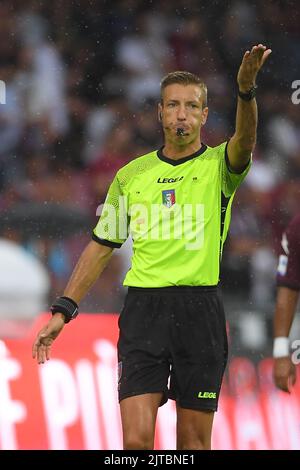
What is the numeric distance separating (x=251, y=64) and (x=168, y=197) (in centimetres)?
85

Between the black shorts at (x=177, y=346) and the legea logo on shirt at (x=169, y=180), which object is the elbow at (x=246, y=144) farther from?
the black shorts at (x=177, y=346)

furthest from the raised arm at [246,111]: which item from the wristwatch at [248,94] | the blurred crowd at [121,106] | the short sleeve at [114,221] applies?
the blurred crowd at [121,106]

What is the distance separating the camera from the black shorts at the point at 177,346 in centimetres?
534

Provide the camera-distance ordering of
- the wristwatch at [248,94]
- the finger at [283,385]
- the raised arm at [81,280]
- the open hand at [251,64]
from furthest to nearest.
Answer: the finger at [283,385]
the raised arm at [81,280]
the wristwatch at [248,94]
the open hand at [251,64]

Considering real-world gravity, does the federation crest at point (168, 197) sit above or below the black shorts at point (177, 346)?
above

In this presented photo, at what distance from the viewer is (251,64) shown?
16.3 feet

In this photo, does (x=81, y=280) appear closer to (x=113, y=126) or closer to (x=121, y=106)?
(x=113, y=126)

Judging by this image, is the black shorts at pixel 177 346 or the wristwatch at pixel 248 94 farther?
the black shorts at pixel 177 346

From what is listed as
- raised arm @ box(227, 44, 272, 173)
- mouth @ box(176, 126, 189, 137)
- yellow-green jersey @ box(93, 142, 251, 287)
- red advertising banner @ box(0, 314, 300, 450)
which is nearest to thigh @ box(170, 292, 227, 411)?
yellow-green jersey @ box(93, 142, 251, 287)

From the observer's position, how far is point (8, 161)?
29.1 feet

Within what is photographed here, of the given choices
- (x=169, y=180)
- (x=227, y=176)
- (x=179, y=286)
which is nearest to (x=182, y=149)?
(x=169, y=180)

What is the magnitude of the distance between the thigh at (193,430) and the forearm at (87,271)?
2.55 ft
